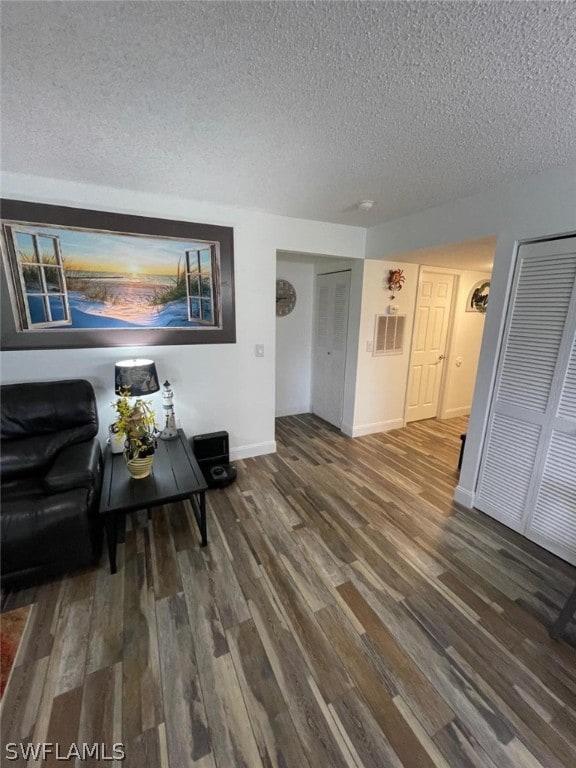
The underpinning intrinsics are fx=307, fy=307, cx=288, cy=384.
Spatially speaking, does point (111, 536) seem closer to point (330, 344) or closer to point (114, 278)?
point (114, 278)

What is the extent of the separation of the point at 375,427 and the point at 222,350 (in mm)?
2261

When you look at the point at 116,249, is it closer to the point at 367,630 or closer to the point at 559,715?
the point at 367,630

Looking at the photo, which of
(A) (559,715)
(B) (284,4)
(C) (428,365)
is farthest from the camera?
(C) (428,365)

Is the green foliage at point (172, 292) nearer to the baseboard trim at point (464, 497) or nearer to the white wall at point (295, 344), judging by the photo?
the white wall at point (295, 344)

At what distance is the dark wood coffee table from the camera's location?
1811 millimetres

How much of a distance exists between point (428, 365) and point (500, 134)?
3.05 m

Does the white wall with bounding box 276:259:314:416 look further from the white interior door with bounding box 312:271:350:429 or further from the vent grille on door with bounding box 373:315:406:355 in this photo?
the vent grille on door with bounding box 373:315:406:355

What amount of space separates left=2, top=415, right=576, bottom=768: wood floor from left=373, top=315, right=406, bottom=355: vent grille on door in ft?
6.72

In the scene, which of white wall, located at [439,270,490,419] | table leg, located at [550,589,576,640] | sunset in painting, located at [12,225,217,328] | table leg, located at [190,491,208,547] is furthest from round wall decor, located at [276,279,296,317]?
table leg, located at [550,589,576,640]

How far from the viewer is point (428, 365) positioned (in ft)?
14.0

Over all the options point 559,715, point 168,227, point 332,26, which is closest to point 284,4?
point 332,26

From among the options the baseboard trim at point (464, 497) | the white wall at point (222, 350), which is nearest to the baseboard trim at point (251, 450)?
the white wall at point (222, 350)

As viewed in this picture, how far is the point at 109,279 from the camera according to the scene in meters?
2.47

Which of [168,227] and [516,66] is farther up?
[516,66]
